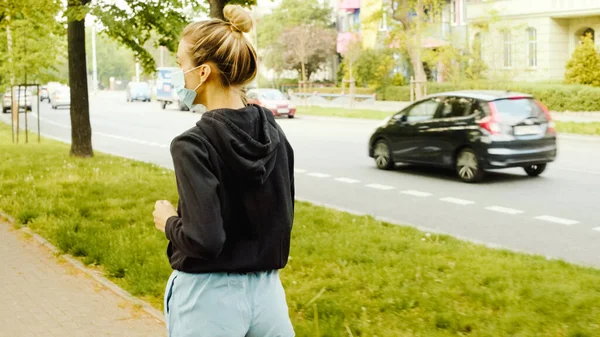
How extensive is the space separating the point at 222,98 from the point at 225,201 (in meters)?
0.30

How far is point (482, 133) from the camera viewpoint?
45.5 feet

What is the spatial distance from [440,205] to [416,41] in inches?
967

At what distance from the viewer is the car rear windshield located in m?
13.9

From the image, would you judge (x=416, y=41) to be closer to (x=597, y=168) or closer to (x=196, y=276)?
(x=597, y=168)

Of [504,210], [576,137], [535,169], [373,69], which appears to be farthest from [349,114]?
[504,210]

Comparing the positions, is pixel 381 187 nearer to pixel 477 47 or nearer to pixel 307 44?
pixel 477 47

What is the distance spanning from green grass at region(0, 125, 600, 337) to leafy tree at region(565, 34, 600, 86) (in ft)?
87.5

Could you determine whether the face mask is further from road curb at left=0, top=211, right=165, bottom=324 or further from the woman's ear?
road curb at left=0, top=211, right=165, bottom=324

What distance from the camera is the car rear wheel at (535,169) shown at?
47.7ft

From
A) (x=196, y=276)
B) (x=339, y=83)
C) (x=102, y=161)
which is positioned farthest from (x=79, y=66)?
(x=339, y=83)

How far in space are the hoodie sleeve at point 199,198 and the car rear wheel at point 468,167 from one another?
1188cm

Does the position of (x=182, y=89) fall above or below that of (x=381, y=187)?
above

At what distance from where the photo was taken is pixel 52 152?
18281 mm

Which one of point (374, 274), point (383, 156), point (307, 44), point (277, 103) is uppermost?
point (307, 44)
